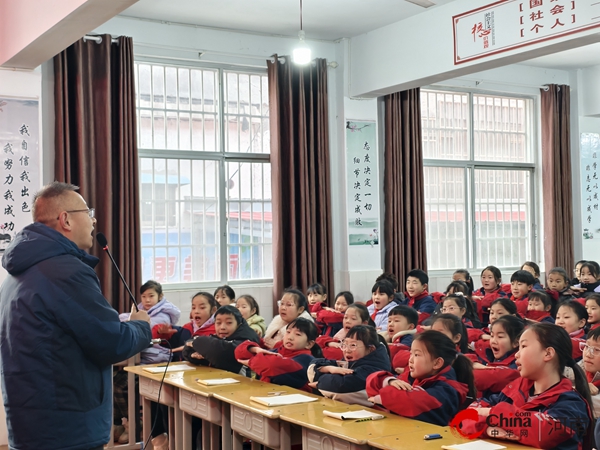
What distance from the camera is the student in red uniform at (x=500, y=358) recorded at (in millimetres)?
3418

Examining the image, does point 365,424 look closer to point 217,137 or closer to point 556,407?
point 556,407

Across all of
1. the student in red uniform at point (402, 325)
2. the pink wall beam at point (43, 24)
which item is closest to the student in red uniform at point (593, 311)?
the student in red uniform at point (402, 325)

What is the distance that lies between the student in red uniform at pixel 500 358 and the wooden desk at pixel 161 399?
158 centimetres

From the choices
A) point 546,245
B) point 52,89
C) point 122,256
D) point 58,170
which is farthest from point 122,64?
point 546,245

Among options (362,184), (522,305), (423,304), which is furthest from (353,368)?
(362,184)

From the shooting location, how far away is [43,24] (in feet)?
13.8

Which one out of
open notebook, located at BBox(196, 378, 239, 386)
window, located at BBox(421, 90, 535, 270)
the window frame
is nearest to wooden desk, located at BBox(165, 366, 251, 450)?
open notebook, located at BBox(196, 378, 239, 386)

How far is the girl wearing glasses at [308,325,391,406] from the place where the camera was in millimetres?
3367

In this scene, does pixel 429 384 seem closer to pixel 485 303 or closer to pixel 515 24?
pixel 515 24

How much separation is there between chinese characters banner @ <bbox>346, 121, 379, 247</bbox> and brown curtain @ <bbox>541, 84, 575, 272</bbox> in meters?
2.63

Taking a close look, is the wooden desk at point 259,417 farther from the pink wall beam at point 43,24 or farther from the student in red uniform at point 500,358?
the pink wall beam at point 43,24

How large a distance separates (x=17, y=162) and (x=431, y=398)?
3596 millimetres

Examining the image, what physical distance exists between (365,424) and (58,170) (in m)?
4.17

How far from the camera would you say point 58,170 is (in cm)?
614
